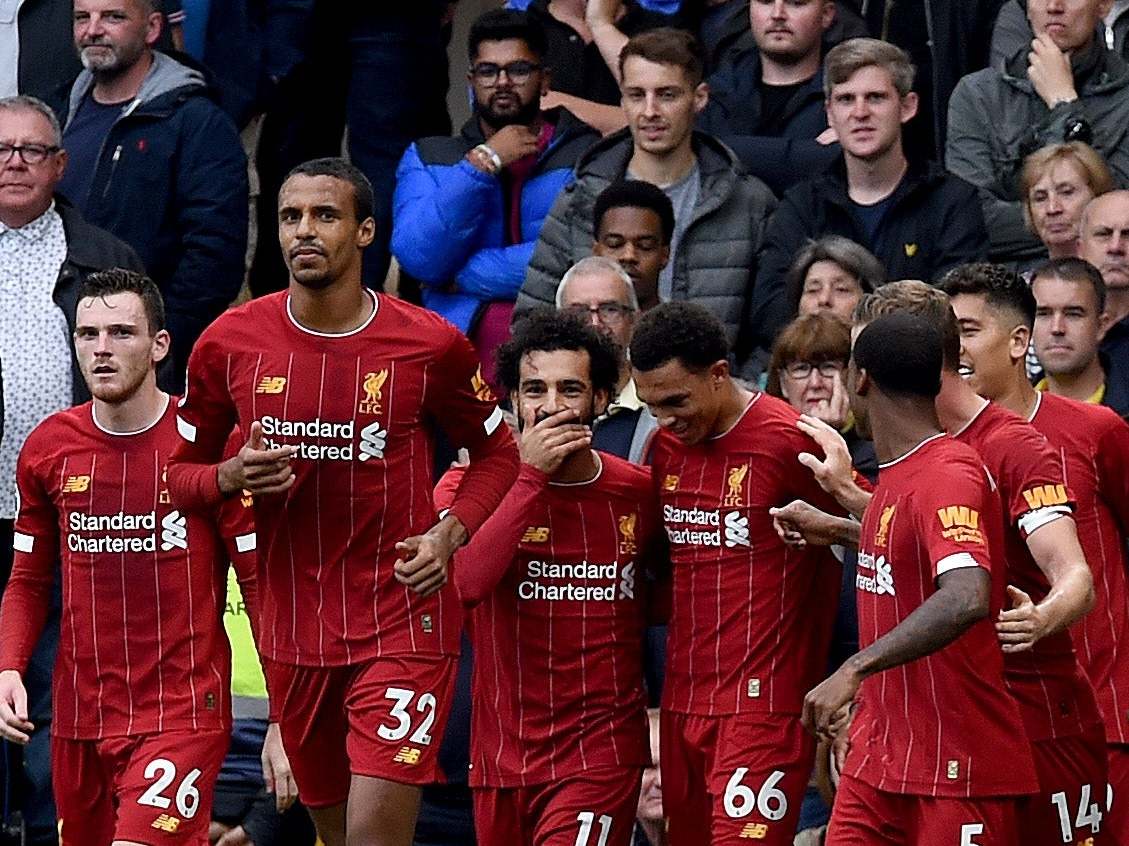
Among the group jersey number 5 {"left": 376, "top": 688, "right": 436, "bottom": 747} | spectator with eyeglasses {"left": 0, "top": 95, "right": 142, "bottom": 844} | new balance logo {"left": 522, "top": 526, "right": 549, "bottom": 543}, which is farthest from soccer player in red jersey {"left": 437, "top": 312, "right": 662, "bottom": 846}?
spectator with eyeglasses {"left": 0, "top": 95, "right": 142, "bottom": 844}

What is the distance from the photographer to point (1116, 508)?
23.5ft

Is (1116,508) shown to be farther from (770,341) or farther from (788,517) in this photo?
(770,341)

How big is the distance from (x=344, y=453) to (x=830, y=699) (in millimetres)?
2022

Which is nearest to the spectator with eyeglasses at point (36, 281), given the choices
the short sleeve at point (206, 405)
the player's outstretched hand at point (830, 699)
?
the short sleeve at point (206, 405)

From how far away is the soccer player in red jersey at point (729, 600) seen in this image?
7.45m

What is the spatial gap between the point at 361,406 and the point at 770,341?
2.55 meters

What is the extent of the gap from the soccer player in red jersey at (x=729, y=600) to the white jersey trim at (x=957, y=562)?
145cm

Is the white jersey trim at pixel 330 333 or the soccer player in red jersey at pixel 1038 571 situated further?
the white jersey trim at pixel 330 333

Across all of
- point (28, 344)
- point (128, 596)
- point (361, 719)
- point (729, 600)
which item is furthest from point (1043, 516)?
point (28, 344)

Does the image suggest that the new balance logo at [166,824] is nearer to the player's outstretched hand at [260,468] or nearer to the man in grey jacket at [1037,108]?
the player's outstretched hand at [260,468]

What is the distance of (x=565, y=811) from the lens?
756 cm

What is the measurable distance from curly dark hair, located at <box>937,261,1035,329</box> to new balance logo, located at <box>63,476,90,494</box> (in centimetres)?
283

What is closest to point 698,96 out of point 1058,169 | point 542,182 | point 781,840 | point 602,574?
point 542,182

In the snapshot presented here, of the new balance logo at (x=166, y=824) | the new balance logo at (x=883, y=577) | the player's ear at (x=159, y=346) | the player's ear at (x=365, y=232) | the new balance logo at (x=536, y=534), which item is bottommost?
the new balance logo at (x=166, y=824)
